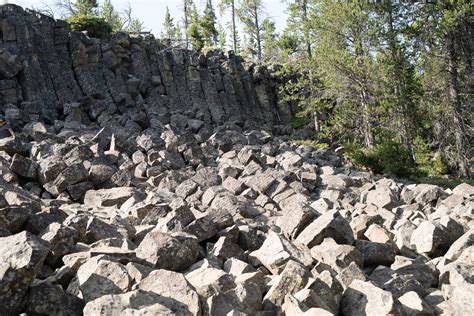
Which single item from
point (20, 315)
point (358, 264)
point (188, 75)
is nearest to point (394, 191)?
point (358, 264)

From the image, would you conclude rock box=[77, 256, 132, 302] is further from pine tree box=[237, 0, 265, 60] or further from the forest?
pine tree box=[237, 0, 265, 60]

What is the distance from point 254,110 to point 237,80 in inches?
107

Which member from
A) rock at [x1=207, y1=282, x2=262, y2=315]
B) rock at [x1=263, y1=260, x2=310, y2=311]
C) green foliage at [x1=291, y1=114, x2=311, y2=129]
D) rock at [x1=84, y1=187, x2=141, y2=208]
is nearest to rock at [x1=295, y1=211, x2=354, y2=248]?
rock at [x1=263, y1=260, x2=310, y2=311]

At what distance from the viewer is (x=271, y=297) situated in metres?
5.44

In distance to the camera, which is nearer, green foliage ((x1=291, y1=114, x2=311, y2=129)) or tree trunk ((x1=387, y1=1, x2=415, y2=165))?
tree trunk ((x1=387, y1=1, x2=415, y2=165))

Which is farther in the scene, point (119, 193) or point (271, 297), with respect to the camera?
point (119, 193)

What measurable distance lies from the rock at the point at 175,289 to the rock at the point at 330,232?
271cm

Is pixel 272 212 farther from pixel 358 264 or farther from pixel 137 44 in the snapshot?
pixel 137 44

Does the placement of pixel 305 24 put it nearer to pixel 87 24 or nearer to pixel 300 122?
pixel 300 122

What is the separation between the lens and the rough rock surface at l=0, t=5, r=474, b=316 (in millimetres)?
5188

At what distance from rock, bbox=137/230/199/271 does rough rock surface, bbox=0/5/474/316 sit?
0.06 feet

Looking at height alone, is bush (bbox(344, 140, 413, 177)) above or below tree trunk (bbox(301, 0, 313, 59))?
below

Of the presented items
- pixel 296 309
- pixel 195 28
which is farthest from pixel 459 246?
pixel 195 28

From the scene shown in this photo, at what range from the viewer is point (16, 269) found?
4.74m
